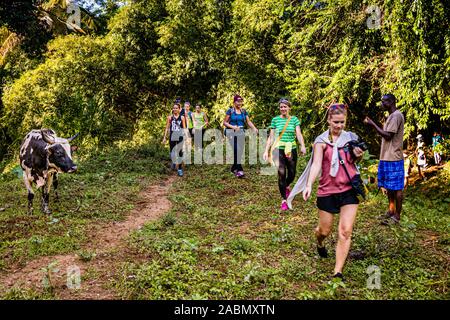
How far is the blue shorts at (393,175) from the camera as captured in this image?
6066 mm

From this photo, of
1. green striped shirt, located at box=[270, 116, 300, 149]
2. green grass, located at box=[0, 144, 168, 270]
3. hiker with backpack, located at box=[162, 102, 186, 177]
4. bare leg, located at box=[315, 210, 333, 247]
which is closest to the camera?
bare leg, located at box=[315, 210, 333, 247]

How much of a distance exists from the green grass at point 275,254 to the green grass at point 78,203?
1115 millimetres

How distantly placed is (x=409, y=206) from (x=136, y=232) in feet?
16.9

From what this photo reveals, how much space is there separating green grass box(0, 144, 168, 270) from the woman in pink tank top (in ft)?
11.6

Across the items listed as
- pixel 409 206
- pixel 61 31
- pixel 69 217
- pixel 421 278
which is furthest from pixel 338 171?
pixel 61 31

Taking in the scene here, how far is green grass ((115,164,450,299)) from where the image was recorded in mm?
4160

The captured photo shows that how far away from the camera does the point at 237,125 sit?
30.5 ft

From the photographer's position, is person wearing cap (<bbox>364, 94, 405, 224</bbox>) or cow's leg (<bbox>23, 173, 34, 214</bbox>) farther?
cow's leg (<bbox>23, 173, 34, 214</bbox>)

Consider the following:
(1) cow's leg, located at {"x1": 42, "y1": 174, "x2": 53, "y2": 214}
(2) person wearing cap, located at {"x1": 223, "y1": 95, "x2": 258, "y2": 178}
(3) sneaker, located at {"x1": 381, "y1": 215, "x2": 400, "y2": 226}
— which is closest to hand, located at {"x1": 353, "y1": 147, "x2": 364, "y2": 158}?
(3) sneaker, located at {"x1": 381, "y1": 215, "x2": 400, "y2": 226}

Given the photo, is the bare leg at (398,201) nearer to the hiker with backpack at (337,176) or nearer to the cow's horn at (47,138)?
the hiker with backpack at (337,176)

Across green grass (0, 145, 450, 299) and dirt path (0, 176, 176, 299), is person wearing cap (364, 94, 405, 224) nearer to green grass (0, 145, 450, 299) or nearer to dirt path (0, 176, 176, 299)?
green grass (0, 145, 450, 299)

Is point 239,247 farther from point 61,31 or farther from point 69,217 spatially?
point 61,31

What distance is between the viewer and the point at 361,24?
9.55 m

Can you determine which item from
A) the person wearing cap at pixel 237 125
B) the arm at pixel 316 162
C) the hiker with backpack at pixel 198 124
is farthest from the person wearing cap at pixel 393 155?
the hiker with backpack at pixel 198 124
